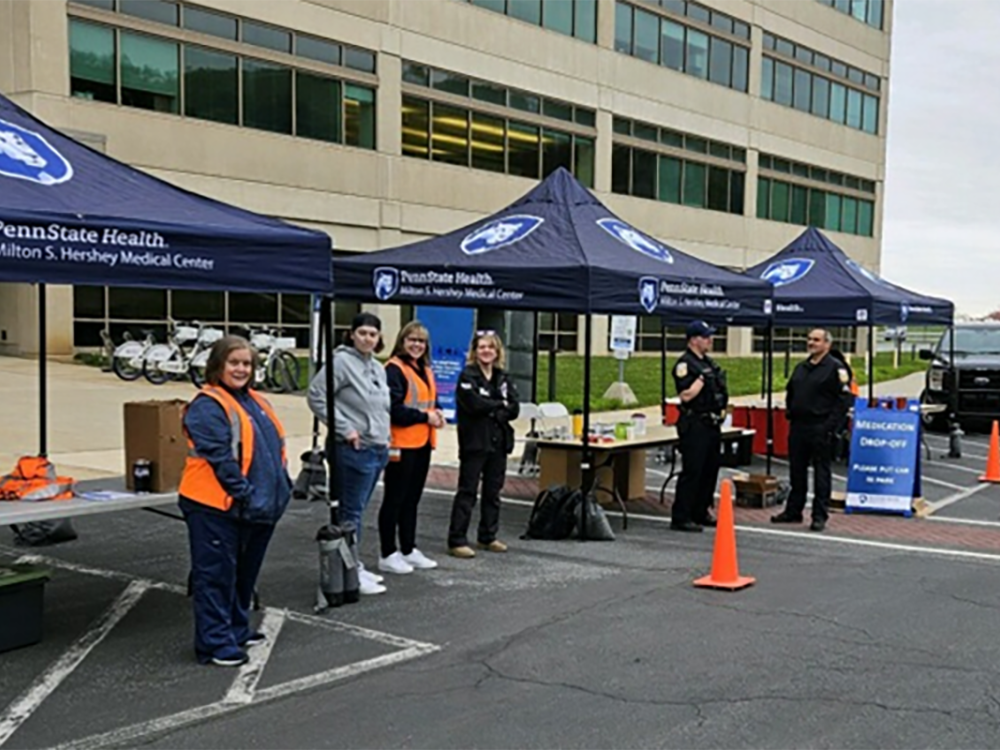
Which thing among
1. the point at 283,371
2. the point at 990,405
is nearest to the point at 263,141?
the point at 283,371

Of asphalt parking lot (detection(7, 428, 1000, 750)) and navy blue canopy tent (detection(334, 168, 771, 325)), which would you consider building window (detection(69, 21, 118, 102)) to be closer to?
navy blue canopy tent (detection(334, 168, 771, 325))

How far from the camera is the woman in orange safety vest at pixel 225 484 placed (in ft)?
19.3

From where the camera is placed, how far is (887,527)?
11.0 meters

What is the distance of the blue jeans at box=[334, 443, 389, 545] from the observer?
7632 millimetres

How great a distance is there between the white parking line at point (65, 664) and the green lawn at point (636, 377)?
1327 centimetres

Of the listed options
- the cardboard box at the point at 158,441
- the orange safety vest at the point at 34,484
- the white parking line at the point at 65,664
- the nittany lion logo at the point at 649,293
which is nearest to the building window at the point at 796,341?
the nittany lion logo at the point at 649,293

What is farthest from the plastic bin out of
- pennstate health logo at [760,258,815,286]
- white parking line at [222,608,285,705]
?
pennstate health logo at [760,258,815,286]

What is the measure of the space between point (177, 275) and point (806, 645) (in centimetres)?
426

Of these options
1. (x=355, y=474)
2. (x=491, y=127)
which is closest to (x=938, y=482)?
(x=355, y=474)

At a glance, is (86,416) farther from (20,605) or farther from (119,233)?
(119,233)

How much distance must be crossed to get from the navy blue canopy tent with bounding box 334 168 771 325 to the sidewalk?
12.9ft

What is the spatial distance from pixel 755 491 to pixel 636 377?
56.4 feet

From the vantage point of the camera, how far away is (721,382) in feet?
33.8

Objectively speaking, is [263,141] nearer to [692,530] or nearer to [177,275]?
[692,530]
